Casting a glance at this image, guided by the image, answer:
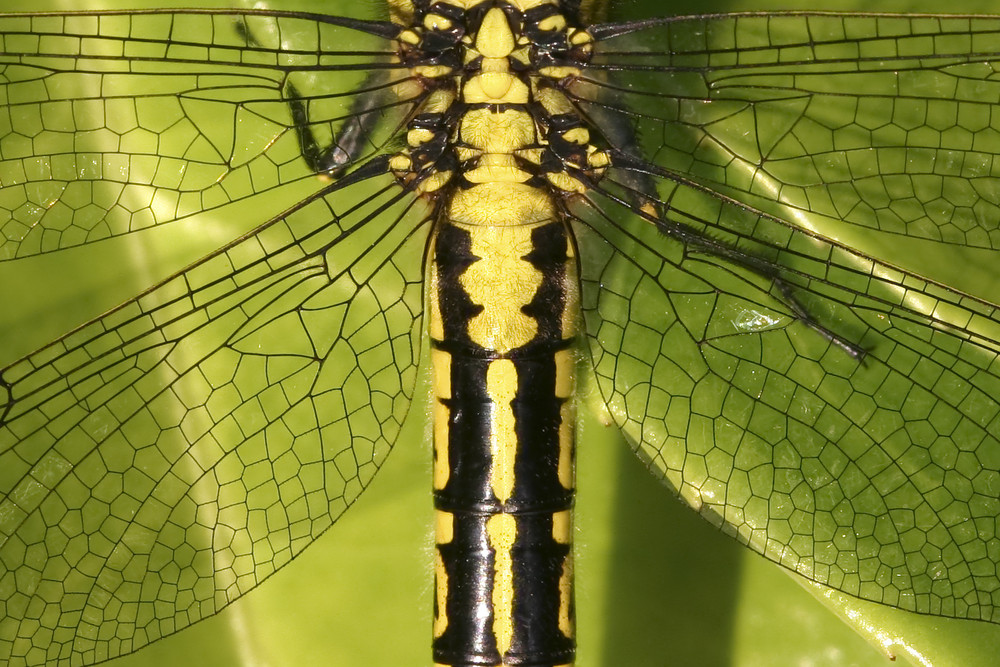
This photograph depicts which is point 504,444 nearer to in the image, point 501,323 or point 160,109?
point 501,323

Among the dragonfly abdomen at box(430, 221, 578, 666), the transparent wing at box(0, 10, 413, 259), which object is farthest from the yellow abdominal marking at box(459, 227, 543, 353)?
the transparent wing at box(0, 10, 413, 259)

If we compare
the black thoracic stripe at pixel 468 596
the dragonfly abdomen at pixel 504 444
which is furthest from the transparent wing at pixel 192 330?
the black thoracic stripe at pixel 468 596

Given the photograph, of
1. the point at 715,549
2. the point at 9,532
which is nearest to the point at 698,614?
the point at 715,549

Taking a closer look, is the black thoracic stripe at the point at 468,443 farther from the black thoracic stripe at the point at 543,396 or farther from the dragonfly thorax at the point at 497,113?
the dragonfly thorax at the point at 497,113

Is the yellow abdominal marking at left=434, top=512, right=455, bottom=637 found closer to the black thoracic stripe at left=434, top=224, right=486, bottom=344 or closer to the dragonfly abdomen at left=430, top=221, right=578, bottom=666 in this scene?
the dragonfly abdomen at left=430, top=221, right=578, bottom=666

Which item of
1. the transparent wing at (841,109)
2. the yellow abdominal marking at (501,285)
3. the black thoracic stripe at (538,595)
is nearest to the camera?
the transparent wing at (841,109)

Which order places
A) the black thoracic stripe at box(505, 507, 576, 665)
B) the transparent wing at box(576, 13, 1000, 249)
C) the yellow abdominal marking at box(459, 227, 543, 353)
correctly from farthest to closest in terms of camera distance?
the yellow abdominal marking at box(459, 227, 543, 353)
the black thoracic stripe at box(505, 507, 576, 665)
the transparent wing at box(576, 13, 1000, 249)

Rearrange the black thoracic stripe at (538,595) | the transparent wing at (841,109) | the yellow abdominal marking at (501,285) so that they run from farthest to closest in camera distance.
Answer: the yellow abdominal marking at (501,285), the black thoracic stripe at (538,595), the transparent wing at (841,109)
